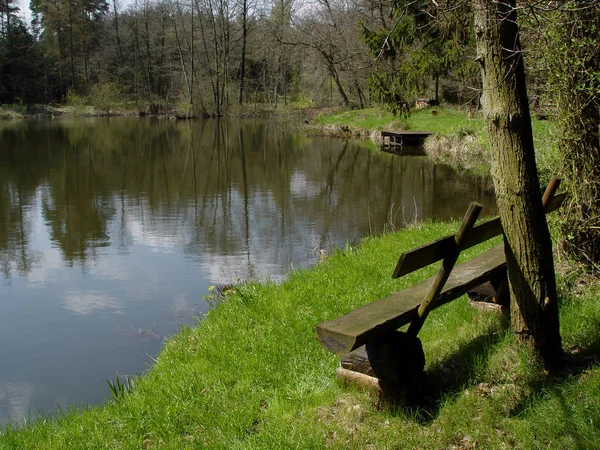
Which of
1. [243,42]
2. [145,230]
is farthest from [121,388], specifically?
[243,42]

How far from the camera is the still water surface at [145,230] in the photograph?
709 centimetres

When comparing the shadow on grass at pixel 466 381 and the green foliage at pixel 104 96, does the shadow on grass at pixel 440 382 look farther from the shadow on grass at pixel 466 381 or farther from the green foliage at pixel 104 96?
the green foliage at pixel 104 96

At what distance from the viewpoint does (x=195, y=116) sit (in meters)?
54.1

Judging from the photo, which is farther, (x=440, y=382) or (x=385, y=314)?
(x=440, y=382)

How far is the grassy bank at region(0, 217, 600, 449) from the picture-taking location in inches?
138

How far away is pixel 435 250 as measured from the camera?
3.59 metres

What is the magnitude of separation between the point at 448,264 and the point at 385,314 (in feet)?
1.58

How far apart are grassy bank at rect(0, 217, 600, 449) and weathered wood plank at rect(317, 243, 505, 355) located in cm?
42

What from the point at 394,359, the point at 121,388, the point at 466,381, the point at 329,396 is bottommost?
the point at 121,388

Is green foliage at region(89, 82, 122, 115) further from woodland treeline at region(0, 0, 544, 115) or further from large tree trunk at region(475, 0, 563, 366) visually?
large tree trunk at region(475, 0, 563, 366)

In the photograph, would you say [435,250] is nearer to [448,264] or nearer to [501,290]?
[448,264]

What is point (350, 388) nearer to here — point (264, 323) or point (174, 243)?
point (264, 323)

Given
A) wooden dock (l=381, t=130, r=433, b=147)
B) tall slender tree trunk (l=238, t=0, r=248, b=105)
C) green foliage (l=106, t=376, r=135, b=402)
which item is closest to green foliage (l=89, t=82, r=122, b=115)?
tall slender tree trunk (l=238, t=0, r=248, b=105)

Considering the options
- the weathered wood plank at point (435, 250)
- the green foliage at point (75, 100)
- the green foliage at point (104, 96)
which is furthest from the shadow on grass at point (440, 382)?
the green foliage at point (75, 100)
